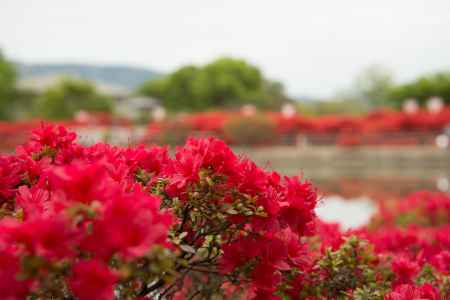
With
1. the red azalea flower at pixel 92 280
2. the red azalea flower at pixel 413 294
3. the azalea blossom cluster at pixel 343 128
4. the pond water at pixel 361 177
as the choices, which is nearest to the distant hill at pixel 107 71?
the azalea blossom cluster at pixel 343 128

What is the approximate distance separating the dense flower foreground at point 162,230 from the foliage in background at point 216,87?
43.6 meters

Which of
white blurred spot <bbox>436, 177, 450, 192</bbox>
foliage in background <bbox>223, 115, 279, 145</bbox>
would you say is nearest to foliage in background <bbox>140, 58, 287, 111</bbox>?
foliage in background <bbox>223, 115, 279, 145</bbox>

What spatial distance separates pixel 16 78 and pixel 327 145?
28.9 m

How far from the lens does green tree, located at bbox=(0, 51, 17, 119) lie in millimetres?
37291

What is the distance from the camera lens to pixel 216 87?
4653 centimetres

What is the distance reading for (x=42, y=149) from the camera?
6.18 feet

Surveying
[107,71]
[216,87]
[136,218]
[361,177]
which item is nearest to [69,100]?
[216,87]

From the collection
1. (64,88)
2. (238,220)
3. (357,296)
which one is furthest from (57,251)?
(64,88)

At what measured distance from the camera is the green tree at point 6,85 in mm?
37291

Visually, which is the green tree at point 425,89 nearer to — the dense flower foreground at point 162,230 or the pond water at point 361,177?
the pond water at point 361,177

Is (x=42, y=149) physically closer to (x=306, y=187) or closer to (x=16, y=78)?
(x=306, y=187)

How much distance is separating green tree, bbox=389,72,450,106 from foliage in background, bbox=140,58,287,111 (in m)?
10.9

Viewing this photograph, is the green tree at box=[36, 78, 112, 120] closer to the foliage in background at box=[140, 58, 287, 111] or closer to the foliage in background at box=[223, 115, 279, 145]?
the foliage in background at box=[140, 58, 287, 111]

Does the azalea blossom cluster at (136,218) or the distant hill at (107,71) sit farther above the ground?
the distant hill at (107,71)
